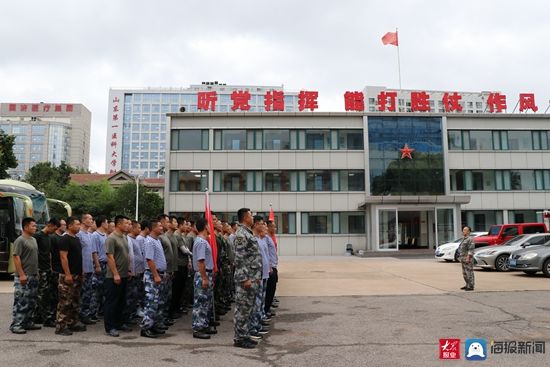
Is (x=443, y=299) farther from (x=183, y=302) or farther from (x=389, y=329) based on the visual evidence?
(x=183, y=302)

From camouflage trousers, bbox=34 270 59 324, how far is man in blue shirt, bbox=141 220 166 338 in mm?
1726

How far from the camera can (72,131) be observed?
364 ft

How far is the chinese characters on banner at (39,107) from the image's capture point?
356 ft

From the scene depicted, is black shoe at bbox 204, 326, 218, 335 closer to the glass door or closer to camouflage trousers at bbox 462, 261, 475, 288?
camouflage trousers at bbox 462, 261, 475, 288

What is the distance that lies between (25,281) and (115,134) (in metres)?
113

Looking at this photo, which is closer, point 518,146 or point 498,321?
point 498,321

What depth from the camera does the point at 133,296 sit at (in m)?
7.43

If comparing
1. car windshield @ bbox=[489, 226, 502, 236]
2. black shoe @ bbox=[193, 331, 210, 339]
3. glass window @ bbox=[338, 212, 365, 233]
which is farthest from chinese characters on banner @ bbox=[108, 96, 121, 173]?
black shoe @ bbox=[193, 331, 210, 339]

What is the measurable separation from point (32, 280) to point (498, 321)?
715 centimetres

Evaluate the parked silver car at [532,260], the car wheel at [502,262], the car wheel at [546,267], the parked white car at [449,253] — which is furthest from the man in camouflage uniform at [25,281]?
the parked white car at [449,253]

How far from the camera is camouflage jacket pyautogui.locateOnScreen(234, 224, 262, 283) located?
20.2 feet

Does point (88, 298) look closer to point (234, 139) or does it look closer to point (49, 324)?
point (49, 324)

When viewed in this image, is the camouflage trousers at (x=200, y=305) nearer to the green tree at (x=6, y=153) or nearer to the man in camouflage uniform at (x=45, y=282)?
the man in camouflage uniform at (x=45, y=282)

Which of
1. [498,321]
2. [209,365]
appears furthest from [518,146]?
[209,365]
